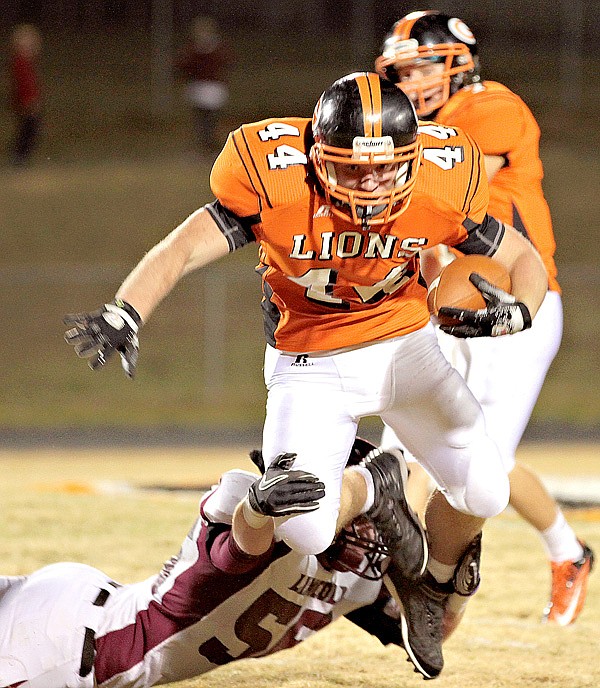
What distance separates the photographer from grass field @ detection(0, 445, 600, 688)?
4434 millimetres

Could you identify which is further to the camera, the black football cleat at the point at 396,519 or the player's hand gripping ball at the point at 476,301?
the black football cleat at the point at 396,519

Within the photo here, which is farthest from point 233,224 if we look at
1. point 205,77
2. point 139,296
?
point 205,77

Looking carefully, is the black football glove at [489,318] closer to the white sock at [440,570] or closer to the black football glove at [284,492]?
the black football glove at [284,492]

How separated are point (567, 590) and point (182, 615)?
1.94 meters

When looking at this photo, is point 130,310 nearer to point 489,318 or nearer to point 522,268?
point 489,318

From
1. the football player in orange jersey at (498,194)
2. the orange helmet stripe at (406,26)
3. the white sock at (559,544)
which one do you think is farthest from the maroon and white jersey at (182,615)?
the orange helmet stripe at (406,26)

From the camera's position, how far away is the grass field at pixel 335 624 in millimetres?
4434

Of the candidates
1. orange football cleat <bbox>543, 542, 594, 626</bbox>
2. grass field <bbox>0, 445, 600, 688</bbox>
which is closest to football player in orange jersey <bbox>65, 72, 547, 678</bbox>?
grass field <bbox>0, 445, 600, 688</bbox>

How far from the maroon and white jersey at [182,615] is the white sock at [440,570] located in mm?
487

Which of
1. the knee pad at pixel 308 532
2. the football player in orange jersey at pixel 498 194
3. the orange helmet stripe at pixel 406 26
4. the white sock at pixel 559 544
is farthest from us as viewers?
the white sock at pixel 559 544

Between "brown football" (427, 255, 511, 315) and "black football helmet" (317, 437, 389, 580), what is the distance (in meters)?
0.78

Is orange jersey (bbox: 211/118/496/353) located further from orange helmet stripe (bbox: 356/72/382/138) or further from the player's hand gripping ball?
orange helmet stripe (bbox: 356/72/382/138)

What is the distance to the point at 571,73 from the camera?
62.6 ft

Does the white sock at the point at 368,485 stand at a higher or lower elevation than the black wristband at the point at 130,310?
lower
